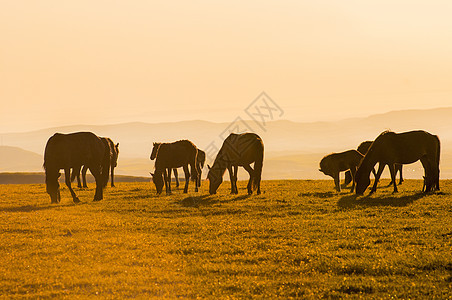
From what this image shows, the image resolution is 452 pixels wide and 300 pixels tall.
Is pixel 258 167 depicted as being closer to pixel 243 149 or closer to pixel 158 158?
pixel 243 149

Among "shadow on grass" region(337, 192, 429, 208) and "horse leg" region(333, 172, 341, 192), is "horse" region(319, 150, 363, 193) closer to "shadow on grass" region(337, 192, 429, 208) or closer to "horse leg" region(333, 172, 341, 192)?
"horse leg" region(333, 172, 341, 192)

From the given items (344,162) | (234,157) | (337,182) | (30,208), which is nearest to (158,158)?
(234,157)

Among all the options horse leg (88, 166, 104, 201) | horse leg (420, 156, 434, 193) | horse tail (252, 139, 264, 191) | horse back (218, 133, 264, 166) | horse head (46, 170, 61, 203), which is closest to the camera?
horse head (46, 170, 61, 203)

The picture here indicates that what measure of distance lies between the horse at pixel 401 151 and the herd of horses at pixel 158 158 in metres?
5.68

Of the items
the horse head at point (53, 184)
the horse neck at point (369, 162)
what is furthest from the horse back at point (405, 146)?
the horse head at point (53, 184)

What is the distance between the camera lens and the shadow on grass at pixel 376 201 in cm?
2317

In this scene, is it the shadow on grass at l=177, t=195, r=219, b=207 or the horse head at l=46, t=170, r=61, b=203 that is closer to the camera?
the shadow on grass at l=177, t=195, r=219, b=207

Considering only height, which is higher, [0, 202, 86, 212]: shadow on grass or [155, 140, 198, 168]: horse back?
[155, 140, 198, 168]: horse back

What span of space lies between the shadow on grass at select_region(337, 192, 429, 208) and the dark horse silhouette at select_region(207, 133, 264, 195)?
534cm

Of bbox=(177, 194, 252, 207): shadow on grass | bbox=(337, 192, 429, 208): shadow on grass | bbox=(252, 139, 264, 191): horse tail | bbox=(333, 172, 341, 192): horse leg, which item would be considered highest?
bbox=(252, 139, 264, 191): horse tail

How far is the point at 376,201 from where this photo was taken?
953 inches

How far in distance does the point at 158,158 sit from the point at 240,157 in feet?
16.3

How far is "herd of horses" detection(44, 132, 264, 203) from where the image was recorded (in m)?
26.1

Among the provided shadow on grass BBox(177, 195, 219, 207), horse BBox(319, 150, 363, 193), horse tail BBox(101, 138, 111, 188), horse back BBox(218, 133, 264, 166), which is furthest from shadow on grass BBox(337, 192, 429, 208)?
horse tail BBox(101, 138, 111, 188)
